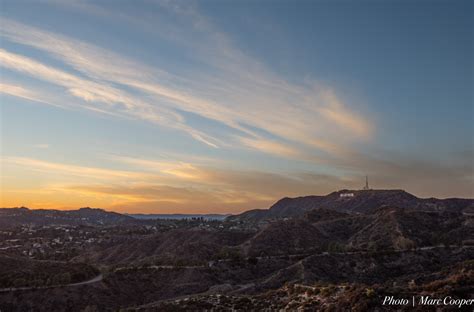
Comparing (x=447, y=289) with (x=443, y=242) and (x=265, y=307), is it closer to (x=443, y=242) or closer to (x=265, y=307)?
(x=265, y=307)

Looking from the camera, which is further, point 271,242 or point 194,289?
point 271,242

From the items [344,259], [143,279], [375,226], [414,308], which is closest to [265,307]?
[414,308]

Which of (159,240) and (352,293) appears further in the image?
(159,240)

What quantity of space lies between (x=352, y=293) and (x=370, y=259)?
70608mm

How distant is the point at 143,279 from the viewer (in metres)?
87.7

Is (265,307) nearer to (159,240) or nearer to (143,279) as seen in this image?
(143,279)

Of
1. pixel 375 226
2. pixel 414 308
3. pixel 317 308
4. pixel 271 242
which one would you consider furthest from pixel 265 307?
pixel 375 226

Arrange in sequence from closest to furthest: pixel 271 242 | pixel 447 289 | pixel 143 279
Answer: pixel 447 289 → pixel 143 279 → pixel 271 242

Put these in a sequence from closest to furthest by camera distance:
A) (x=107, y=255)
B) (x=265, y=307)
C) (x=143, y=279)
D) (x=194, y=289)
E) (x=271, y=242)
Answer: (x=265, y=307) < (x=194, y=289) < (x=143, y=279) < (x=271, y=242) < (x=107, y=255)

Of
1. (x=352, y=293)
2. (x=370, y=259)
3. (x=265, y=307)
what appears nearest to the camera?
(x=352, y=293)

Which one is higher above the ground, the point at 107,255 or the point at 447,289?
the point at 447,289

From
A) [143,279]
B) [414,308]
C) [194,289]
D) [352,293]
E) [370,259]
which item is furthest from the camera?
[370,259]

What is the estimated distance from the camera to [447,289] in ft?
87.1

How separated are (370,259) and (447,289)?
71304 millimetres
